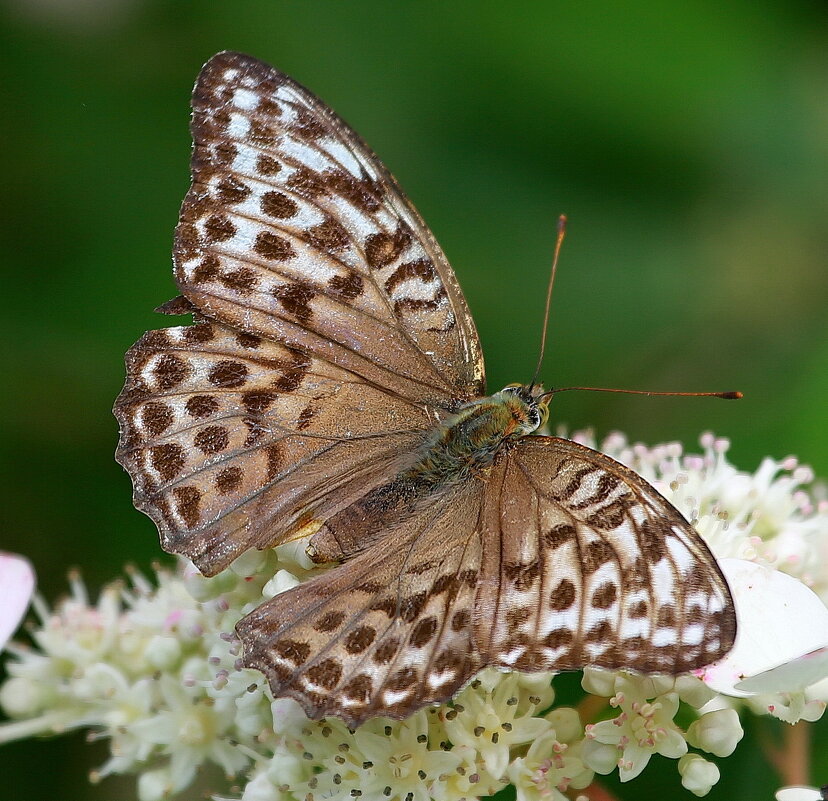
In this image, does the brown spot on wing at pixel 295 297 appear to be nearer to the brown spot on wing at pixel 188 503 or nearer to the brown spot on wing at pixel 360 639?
the brown spot on wing at pixel 188 503

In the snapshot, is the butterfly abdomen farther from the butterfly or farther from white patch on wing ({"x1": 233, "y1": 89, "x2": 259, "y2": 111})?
white patch on wing ({"x1": 233, "y1": 89, "x2": 259, "y2": 111})

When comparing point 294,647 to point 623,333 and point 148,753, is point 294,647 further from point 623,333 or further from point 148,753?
point 623,333

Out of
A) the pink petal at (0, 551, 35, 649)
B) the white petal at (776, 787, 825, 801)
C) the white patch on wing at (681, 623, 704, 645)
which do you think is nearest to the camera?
the white patch on wing at (681, 623, 704, 645)

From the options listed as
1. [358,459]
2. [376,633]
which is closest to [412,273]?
[358,459]

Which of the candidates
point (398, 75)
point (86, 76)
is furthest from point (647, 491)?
point (86, 76)

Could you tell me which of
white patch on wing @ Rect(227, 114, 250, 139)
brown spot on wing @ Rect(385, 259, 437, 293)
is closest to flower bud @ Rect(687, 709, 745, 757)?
brown spot on wing @ Rect(385, 259, 437, 293)
